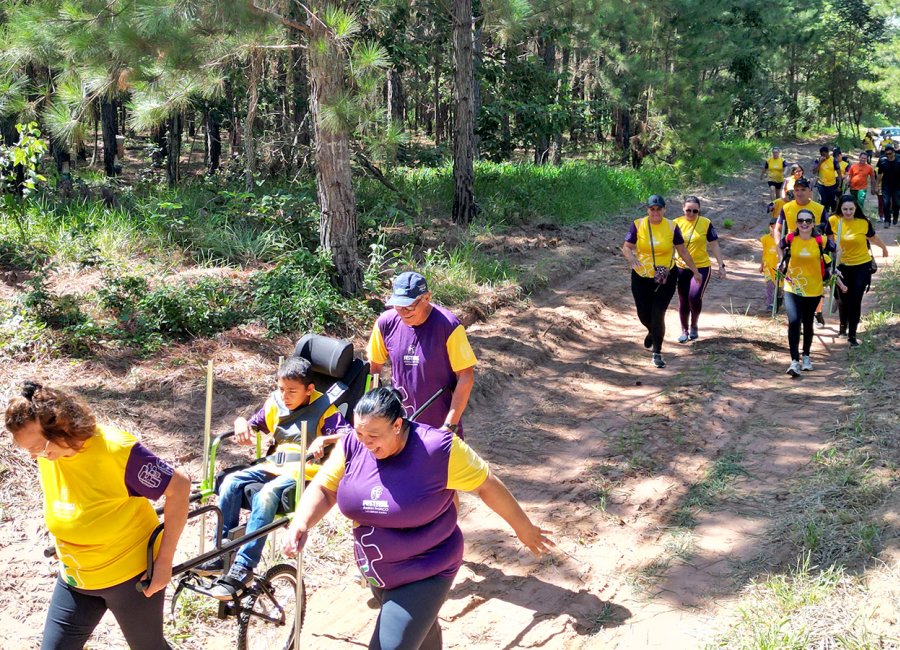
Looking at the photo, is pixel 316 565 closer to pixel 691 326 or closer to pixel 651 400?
pixel 651 400

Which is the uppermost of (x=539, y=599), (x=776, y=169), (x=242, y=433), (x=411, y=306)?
(x=411, y=306)

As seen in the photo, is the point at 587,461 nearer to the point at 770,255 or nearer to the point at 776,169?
the point at 770,255

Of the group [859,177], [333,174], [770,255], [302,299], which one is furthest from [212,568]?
[859,177]

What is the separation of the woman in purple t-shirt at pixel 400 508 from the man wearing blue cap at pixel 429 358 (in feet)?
5.23

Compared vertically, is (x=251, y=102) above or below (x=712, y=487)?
above

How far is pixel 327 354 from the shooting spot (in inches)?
219

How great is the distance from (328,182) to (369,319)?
5.52 ft

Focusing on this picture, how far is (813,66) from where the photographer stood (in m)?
46.8

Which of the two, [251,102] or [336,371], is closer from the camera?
[336,371]

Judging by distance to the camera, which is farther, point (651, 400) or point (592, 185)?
point (592, 185)

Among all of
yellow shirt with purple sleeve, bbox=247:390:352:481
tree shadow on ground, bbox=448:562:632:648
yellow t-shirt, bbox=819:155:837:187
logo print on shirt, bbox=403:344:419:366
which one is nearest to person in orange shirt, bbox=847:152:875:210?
yellow t-shirt, bbox=819:155:837:187

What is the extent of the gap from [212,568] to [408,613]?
1.54 m

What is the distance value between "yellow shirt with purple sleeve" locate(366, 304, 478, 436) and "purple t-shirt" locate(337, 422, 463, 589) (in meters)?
1.61

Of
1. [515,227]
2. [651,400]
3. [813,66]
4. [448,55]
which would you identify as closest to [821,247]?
[651,400]
